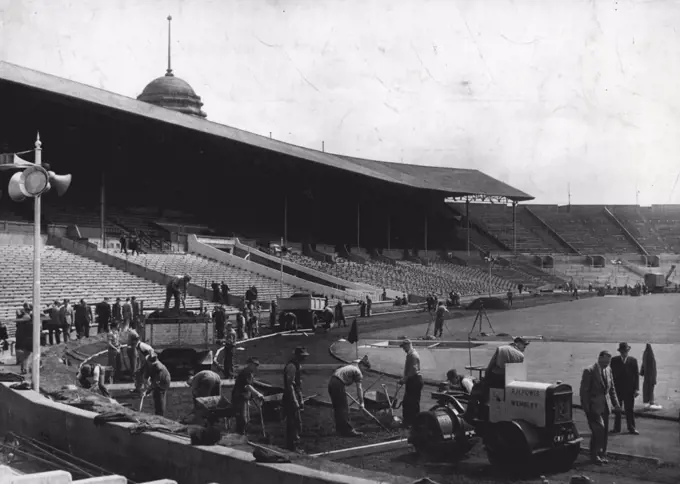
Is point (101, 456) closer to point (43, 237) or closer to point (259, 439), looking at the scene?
point (259, 439)

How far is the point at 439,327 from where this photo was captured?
31328 mm

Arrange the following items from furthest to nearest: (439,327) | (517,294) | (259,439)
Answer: (517,294), (439,327), (259,439)

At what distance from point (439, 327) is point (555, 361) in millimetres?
9842

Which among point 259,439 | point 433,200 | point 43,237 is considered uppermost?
point 433,200

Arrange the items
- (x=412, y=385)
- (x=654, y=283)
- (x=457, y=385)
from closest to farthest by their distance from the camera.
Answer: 1. (x=457, y=385)
2. (x=412, y=385)
3. (x=654, y=283)

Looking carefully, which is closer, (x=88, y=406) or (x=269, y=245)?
(x=88, y=406)

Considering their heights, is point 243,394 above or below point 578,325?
above

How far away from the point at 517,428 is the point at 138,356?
11.1 meters

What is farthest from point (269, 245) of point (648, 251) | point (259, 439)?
point (648, 251)

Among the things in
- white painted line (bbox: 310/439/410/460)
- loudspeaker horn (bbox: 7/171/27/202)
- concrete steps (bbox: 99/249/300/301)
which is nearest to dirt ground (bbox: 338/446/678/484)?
white painted line (bbox: 310/439/410/460)

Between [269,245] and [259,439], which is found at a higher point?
[269,245]

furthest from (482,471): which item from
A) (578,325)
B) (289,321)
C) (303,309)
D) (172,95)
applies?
(172,95)

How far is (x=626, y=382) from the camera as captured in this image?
12703mm

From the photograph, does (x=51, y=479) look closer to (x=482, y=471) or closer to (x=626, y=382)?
(x=482, y=471)
